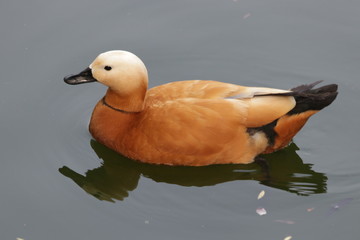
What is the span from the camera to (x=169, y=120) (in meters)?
6.90

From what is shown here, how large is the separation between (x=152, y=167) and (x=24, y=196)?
1.27m

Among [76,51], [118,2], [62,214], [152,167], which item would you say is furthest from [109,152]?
[118,2]

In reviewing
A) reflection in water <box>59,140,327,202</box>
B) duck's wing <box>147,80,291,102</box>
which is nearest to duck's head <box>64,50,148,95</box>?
duck's wing <box>147,80,291,102</box>

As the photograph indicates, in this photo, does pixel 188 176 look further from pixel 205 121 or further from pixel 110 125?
pixel 110 125

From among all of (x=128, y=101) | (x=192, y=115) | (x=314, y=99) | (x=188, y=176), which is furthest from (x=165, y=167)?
(x=314, y=99)

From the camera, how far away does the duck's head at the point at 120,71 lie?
6.92 m

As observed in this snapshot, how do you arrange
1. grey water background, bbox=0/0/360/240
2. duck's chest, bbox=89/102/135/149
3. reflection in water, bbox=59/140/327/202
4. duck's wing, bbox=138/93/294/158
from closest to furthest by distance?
grey water background, bbox=0/0/360/240 < duck's wing, bbox=138/93/294/158 < reflection in water, bbox=59/140/327/202 < duck's chest, bbox=89/102/135/149

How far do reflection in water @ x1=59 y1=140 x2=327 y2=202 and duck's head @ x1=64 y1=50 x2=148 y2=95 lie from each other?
791 mm

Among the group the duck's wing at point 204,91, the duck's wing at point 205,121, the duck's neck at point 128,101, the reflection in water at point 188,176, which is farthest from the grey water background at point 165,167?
the duck's wing at point 204,91

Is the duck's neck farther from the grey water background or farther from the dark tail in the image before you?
the dark tail

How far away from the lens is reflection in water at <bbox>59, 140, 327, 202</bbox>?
7016mm

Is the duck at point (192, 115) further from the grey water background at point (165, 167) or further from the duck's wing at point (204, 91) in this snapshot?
the grey water background at point (165, 167)

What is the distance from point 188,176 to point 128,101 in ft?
3.11

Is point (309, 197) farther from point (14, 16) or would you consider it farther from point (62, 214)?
point (14, 16)
